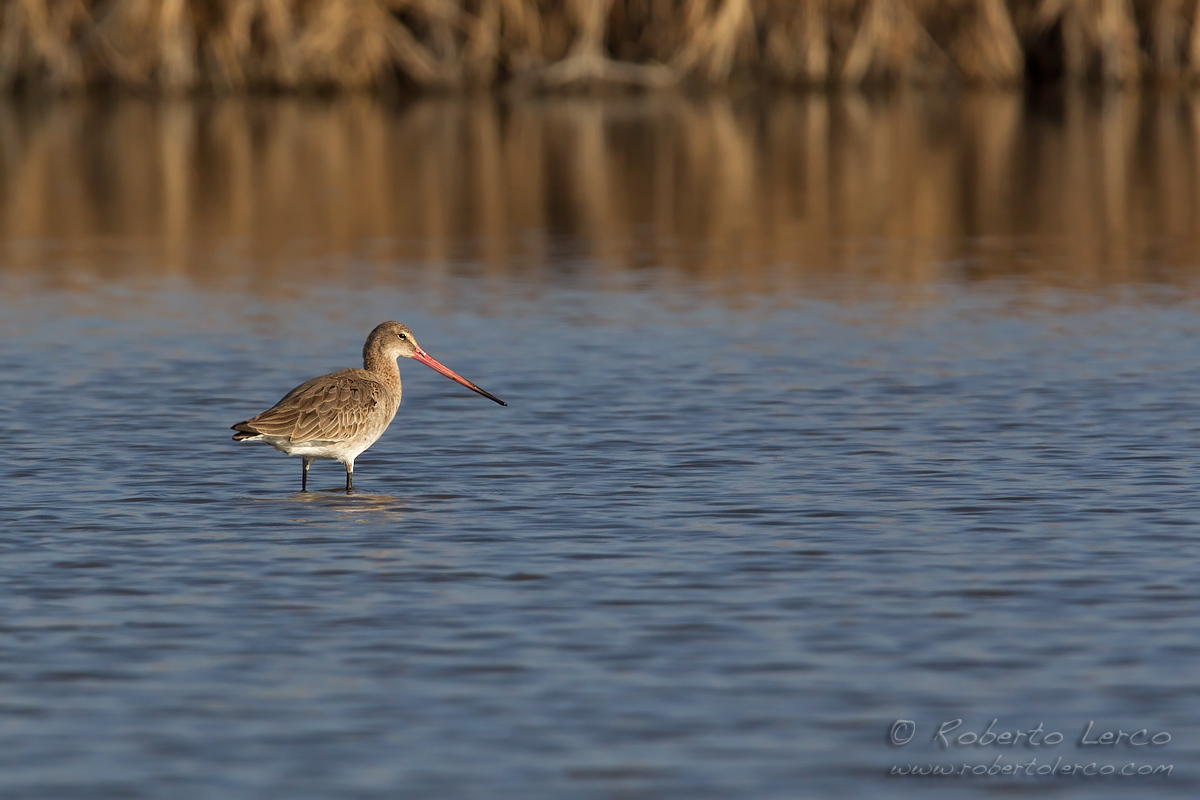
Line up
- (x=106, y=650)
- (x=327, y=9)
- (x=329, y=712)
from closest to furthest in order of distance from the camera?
(x=329, y=712), (x=106, y=650), (x=327, y=9)

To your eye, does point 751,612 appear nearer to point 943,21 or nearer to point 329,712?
point 329,712

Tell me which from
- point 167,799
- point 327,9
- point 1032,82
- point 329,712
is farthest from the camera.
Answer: point 1032,82

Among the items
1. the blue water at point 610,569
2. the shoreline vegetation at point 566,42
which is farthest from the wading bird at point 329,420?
the shoreline vegetation at point 566,42

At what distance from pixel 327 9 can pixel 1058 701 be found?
2824 centimetres

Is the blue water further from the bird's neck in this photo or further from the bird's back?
the bird's neck

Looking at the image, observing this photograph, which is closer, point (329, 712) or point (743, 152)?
point (329, 712)

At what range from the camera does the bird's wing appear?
9375 millimetres

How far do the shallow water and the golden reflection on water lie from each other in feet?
8.00

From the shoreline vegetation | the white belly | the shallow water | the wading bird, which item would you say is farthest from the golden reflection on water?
the white belly

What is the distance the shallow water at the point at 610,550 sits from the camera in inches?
237

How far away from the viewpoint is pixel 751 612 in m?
7.36

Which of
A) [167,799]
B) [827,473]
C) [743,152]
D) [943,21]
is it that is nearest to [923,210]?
[743,152]

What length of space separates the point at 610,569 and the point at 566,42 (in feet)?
98.7

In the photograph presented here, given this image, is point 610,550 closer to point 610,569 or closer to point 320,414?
point 610,569
